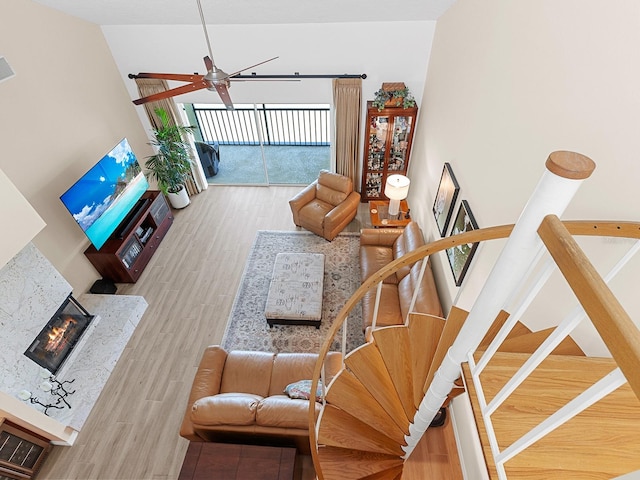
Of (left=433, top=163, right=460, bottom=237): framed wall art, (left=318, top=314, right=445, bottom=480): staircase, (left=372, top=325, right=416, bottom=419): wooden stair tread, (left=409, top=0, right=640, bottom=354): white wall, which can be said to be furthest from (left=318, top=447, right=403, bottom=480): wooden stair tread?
(left=433, top=163, right=460, bottom=237): framed wall art

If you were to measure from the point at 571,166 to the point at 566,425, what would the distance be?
1.07m

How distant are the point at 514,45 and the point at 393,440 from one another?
318 centimetres

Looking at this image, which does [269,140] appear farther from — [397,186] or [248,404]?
[248,404]

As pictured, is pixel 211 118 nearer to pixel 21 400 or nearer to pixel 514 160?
pixel 21 400

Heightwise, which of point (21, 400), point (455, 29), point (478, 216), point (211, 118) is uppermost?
point (455, 29)

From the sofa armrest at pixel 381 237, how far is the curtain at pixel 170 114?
366 cm

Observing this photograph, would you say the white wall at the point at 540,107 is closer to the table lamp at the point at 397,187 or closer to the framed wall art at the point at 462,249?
the framed wall art at the point at 462,249

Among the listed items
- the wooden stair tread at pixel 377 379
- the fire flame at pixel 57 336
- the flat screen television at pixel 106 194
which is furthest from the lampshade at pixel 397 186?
the fire flame at pixel 57 336

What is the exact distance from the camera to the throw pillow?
3000 millimetres

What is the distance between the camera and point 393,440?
2.59 metres

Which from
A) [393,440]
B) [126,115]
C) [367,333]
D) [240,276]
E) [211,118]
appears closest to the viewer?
[393,440]

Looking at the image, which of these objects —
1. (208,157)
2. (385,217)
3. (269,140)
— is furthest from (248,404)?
(269,140)

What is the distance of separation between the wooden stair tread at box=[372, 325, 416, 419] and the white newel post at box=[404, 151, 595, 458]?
2.01 ft

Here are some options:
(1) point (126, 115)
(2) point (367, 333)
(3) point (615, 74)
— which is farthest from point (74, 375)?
(3) point (615, 74)
